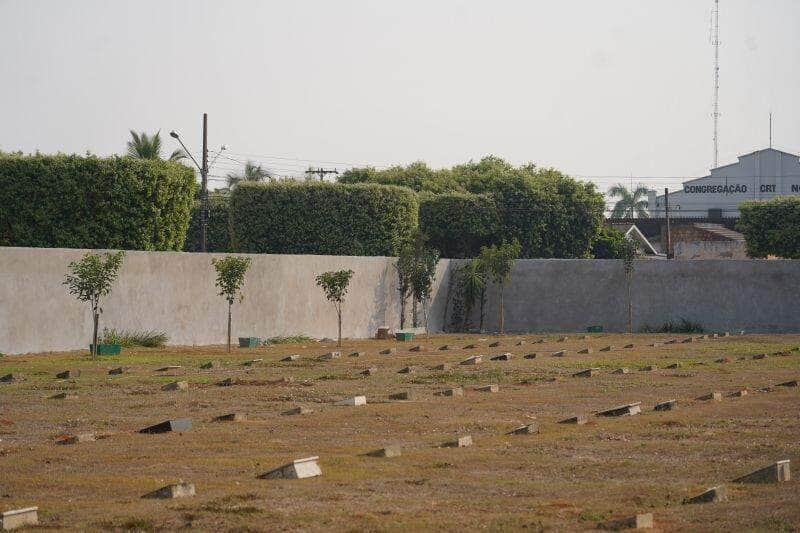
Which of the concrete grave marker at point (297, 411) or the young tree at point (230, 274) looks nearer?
the concrete grave marker at point (297, 411)

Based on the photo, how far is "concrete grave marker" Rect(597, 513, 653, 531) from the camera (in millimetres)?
7078

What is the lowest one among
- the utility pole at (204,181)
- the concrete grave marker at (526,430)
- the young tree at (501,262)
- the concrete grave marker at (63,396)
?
the concrete grave marker at (63,396)

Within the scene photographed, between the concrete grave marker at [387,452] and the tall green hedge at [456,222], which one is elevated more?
the tall green hedge at [456,222]

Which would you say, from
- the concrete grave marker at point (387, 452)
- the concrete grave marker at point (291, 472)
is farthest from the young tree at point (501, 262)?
the concrete grave marker at point (291, 472)

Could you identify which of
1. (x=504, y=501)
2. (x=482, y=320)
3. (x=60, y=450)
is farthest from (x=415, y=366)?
(x=482, y=320)

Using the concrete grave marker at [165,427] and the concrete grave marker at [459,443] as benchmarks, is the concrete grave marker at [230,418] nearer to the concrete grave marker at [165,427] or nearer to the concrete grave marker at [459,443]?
the concrete grave marker at [165,427]

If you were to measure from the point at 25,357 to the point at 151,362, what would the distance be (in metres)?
2.41

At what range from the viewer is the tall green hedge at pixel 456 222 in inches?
1809

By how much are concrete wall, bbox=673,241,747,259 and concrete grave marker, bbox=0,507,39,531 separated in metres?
49.2

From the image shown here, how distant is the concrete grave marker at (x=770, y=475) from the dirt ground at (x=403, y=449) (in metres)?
0.12

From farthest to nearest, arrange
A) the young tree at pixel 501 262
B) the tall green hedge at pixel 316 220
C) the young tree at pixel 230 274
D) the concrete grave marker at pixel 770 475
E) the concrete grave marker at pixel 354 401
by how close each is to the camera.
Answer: the tall green hedge at pixel 316 220
the young tree at pixel 501 262
the young tree at pixel 230 274
the concrete grave marker at pixel 354 401
the concrete grave marker at pixel 770 475

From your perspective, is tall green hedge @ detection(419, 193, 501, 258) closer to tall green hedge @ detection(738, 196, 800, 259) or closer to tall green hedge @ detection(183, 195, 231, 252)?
tall green hedge @ detection(183, 195, 231, 252)

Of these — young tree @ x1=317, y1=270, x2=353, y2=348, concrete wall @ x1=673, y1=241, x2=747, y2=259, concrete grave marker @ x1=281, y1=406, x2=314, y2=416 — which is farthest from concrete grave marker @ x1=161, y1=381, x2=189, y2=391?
concrete wall @ x1=673, y1=241, x2=747, y2=259

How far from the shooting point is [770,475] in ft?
28.3
